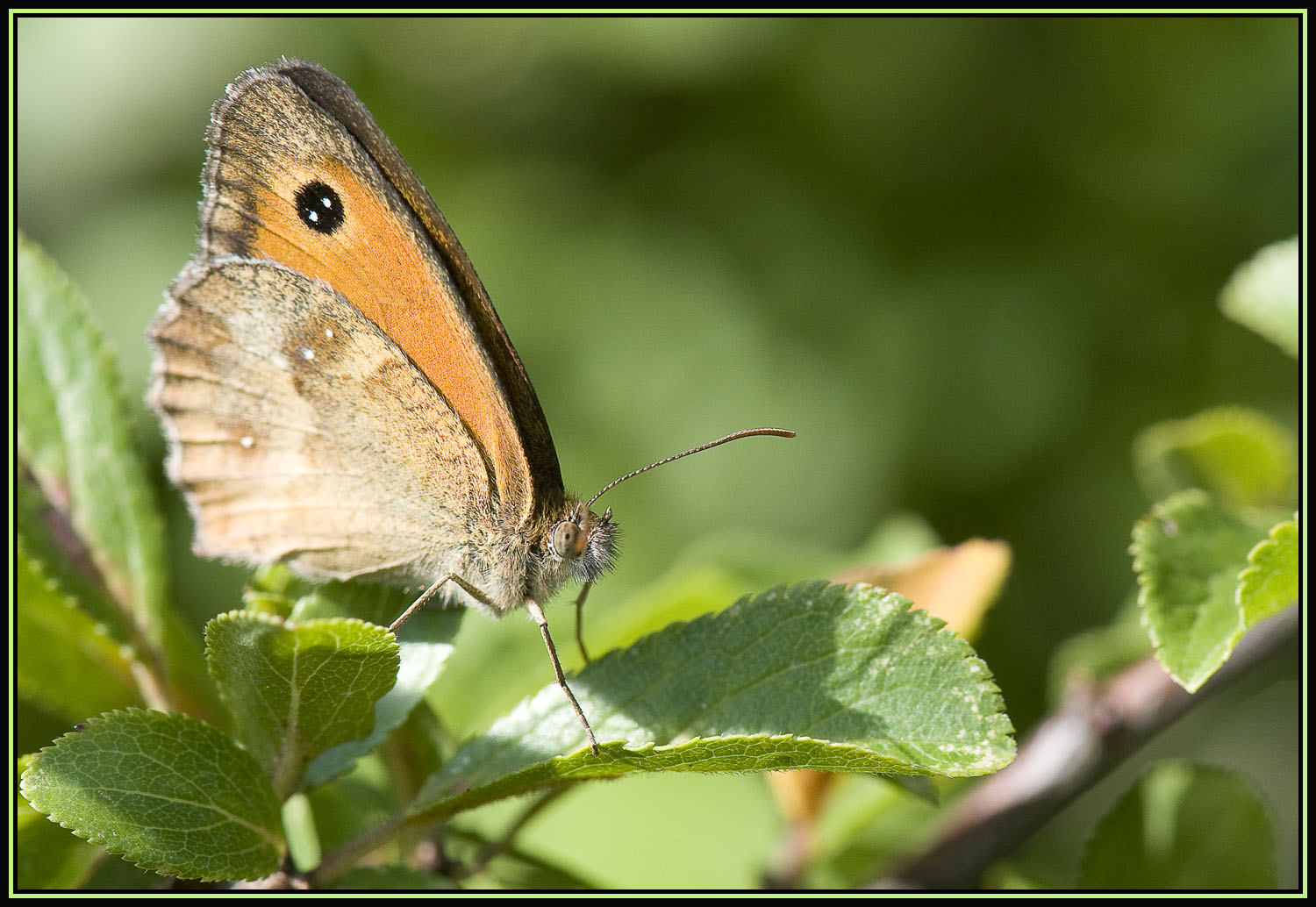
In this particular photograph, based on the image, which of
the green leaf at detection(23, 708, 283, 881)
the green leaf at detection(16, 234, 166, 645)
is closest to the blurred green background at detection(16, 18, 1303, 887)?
the green leaf at detection(16, 234, 166, 645)

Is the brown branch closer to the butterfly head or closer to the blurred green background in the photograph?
the butterfly head

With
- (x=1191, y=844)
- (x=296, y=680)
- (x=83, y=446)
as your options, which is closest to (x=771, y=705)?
A: (x=296, y=680)

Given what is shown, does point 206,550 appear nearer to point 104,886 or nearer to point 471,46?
point 104,886

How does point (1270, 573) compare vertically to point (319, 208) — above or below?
below

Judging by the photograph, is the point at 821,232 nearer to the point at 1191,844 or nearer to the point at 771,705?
the point at 1191,844
